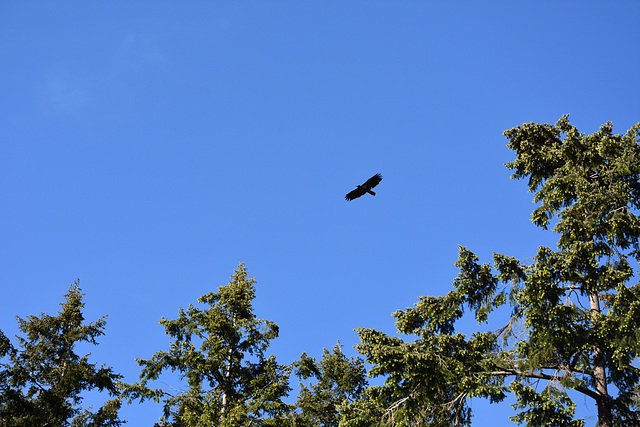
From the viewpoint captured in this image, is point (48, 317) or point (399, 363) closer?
point (399, 363)

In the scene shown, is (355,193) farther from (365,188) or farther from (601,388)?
(601,388)

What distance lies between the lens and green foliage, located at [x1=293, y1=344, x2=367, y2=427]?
18891mm

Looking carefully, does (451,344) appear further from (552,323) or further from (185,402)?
(185,402)

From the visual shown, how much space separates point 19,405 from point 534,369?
1479 centimetres

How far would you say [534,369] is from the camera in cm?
1374

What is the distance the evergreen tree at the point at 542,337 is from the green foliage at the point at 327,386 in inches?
183

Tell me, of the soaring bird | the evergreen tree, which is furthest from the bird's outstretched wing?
the evergreen tree

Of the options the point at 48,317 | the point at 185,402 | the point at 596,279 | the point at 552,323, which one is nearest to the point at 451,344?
the point at 552,323

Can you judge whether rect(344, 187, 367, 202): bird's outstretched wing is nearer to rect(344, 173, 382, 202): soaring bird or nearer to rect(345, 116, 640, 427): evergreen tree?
rect(344, 173, 382, 202): soaring bird

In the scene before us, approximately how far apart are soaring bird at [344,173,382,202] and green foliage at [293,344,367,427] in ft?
17.4

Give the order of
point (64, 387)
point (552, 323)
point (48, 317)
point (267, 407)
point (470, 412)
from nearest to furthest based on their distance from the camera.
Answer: point (552, 323) → point (470, 412) → point (267, 407) → point (64, 387) → point (48, 317)

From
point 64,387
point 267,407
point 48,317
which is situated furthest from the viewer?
point 48,317

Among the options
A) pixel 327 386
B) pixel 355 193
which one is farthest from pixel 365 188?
pixel 327 386

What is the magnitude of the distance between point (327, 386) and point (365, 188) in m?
6.90
